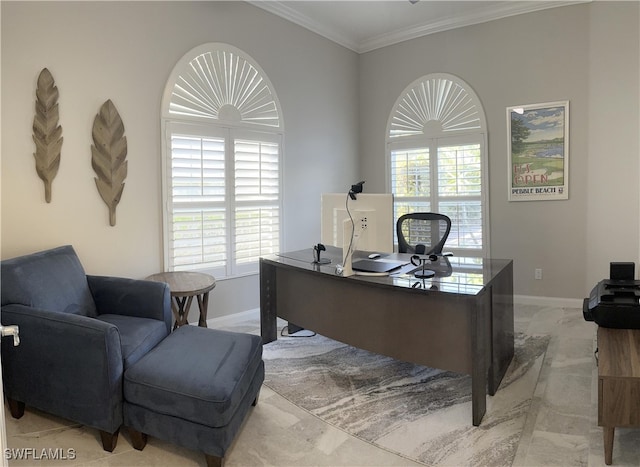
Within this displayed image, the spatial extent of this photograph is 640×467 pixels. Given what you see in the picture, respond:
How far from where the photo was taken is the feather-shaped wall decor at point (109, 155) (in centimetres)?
319

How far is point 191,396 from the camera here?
1965mm

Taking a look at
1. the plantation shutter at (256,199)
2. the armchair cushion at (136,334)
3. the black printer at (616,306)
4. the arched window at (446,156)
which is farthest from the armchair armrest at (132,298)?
the arched window at (446,156)

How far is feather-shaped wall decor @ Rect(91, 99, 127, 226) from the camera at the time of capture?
3186 millimetres

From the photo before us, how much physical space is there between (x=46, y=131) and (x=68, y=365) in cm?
169

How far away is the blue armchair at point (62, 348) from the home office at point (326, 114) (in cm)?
56

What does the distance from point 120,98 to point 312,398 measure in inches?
103

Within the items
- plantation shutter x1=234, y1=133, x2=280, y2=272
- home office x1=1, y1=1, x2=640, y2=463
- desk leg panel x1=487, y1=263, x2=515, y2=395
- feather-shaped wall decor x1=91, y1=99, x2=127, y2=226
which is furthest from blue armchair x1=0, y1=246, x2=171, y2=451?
desk leg panel x1=487, y1=263, x2=515, y2=395

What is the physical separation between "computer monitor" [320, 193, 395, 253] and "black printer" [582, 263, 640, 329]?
4.18ft

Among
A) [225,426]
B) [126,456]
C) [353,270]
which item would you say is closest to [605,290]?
[353,270]

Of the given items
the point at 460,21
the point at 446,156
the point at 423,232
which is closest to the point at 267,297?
the point at 423,232

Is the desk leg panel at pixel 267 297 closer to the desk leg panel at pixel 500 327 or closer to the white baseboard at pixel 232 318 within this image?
the white baseboard at pixel 232 318

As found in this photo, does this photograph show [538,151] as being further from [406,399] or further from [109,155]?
[109,155]

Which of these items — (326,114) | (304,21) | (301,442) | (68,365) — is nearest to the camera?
(68,365)

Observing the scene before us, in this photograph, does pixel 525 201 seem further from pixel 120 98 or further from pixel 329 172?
pixel 120 98
